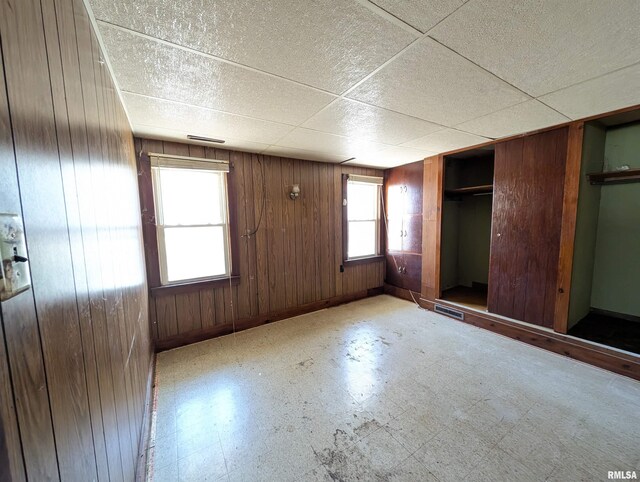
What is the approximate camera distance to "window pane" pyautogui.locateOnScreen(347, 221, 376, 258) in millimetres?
4258

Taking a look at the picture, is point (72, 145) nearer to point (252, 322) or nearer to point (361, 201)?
point (252, 322)

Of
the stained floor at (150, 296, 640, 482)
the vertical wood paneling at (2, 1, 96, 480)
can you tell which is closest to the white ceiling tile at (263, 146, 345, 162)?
the stained floor at (150, 296, 640, 482)

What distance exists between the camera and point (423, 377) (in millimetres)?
2176

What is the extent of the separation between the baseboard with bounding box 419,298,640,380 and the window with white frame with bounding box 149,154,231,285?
3.35 m

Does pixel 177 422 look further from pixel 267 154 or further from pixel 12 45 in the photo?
pixel 267 154

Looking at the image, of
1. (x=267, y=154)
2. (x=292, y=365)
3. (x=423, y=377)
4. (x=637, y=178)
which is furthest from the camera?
(x=267, y=154)

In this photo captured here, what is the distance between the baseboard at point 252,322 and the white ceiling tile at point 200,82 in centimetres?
246

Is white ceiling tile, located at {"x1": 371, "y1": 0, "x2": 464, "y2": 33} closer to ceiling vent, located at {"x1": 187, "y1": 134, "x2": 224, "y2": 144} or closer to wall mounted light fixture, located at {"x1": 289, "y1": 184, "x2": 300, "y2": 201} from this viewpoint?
ceiling vent, located at {"x1": 187, "y1": 134, "x2": 224, "y2": 144}

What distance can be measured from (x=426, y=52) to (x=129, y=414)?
2.49m

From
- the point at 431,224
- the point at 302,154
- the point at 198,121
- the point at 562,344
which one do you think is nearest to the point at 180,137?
the point at 198,121

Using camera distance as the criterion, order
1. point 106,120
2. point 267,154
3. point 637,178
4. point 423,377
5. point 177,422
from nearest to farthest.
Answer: point 106,120
point 177,422
point 423,377
point 637,178
point 267,154

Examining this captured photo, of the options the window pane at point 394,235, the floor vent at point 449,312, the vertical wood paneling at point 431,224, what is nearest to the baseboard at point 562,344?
the floor vent at point 449,312

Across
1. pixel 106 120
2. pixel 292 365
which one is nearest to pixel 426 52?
pixel 106 120

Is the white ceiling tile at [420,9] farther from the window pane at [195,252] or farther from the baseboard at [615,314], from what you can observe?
the baseboard at [615,314]
